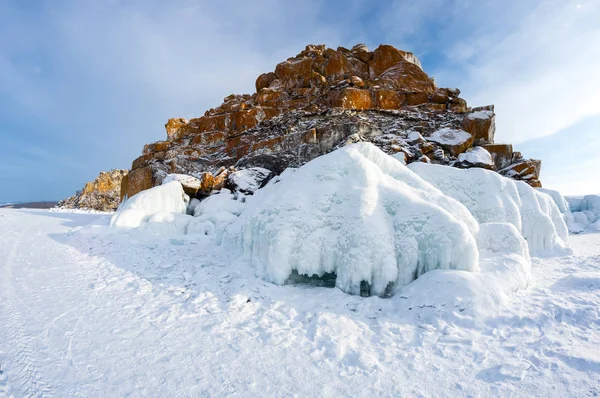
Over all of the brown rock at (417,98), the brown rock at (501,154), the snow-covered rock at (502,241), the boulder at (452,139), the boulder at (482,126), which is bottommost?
the snow-covered rock at (502,241)

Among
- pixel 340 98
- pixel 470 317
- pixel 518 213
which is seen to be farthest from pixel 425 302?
pixel 340 98

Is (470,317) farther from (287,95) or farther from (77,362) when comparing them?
(287,95)

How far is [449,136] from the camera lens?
27.5 meters

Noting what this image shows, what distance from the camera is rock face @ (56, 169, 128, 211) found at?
5191 cm

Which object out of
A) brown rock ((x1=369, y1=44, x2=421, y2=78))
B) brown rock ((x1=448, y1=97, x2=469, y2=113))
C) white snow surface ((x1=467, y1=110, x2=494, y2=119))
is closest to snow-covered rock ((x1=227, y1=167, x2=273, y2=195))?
white snow surface ((x1=467, y1=110, x2=494, y2=119))

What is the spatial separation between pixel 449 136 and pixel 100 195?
207 ft

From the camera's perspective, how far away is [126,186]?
114 ft

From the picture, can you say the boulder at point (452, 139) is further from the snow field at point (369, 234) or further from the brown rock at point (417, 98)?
the snow field at point (369, 234)

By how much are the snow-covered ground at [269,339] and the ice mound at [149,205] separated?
5.84m

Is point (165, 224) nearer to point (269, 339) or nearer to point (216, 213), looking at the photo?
point (216, 213)

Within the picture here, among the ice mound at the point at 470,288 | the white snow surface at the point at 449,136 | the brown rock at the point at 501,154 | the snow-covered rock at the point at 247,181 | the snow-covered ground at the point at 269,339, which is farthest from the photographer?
the brown rock at the point at 501,154

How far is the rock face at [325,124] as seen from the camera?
26.7 m

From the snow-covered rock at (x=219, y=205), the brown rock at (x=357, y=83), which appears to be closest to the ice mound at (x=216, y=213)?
the snow-covered rock at (x=219, y=205)

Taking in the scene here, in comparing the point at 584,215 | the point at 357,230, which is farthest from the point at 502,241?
the point at 584,215
